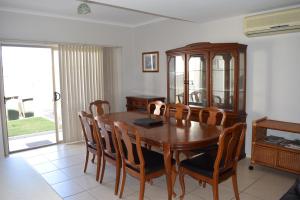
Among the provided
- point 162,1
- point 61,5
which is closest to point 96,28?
point 61,5

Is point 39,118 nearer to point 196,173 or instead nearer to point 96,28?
point 96,28

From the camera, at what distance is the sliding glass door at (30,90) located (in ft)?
14.5

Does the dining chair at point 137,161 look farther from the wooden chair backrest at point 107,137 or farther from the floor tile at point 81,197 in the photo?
the floor tile at point 81,197

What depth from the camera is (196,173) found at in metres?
2.46

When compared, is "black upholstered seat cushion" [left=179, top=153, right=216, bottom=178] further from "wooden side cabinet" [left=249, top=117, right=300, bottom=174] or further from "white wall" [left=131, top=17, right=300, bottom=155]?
"white wall" [left=131, top=17, right=300, bottom=155]


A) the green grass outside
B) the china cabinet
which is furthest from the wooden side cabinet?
the green grass outside

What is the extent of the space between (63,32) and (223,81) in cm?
299

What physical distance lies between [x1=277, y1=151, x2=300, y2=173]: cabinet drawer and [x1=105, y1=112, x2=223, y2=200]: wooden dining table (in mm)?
979

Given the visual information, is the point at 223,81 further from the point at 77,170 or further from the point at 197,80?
the point at 77,170

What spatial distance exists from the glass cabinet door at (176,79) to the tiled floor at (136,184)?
1581 millimetres

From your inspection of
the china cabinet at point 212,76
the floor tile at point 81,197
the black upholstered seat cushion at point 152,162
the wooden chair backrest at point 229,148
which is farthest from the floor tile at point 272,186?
the floor tile at point 81,197

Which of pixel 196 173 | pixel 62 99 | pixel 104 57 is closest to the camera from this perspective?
pixel 196 173

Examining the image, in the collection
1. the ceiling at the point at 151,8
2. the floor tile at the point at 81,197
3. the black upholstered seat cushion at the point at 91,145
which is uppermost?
the ceiling at the point at 151,8

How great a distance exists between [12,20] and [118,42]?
6.81ft
